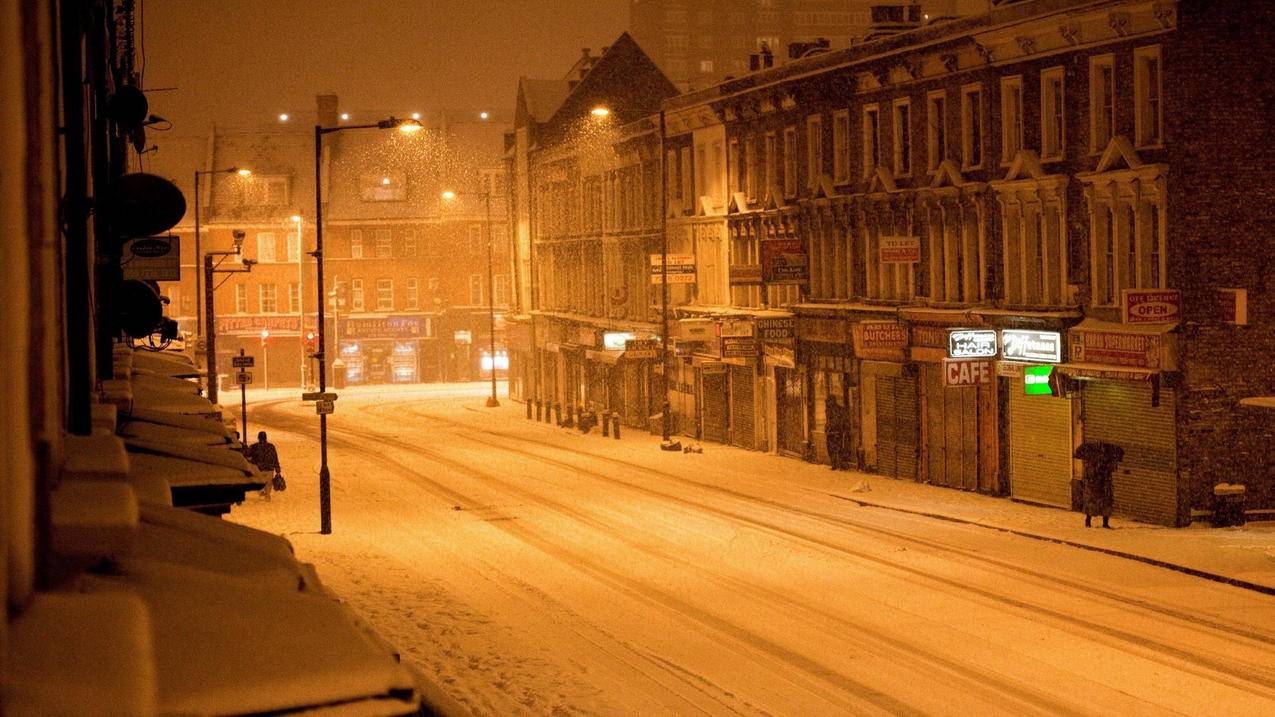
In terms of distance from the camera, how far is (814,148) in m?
45.9

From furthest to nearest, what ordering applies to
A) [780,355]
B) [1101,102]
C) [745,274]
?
1. [780,355]
2. [745,274]
3. [1101,102]

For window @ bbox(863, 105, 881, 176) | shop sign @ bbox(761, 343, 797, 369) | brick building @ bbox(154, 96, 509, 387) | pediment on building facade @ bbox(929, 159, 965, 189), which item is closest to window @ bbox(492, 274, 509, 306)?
brick building @ bbox(154, 96, 509, 387)

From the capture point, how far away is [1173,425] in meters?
30.4

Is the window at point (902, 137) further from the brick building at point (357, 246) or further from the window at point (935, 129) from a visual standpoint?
the brick building at point (357, 246)

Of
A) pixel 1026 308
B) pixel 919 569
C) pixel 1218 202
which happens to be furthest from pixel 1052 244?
pixel 919 569

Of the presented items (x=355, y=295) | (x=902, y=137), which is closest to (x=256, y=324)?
(x=355, y=295)

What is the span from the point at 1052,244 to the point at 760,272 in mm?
12984

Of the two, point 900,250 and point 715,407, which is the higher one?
point 900,250

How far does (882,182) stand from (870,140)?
1733 mm

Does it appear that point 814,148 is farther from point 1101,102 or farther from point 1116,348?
point 1116,348

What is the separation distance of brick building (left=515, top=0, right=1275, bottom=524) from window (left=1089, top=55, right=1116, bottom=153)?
0.16 feet

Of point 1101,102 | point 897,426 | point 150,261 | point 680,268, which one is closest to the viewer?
point 150,261

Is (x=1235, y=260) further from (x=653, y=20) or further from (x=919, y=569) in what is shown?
(x=653, y=20)

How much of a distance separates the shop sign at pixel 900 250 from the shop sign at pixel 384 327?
5622 centimetres
